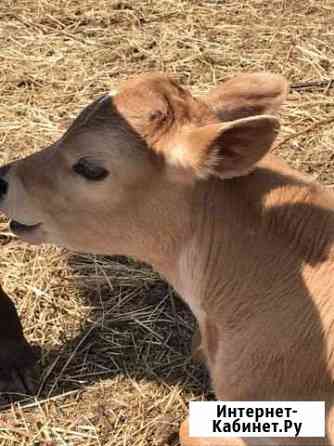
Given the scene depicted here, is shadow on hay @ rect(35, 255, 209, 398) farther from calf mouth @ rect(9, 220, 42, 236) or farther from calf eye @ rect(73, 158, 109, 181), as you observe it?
calf eye @ rect(73, 158, 109, 181)

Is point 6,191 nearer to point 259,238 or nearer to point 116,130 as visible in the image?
point 116,130

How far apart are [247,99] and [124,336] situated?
1.75 m

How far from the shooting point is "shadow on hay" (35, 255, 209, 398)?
167 inches

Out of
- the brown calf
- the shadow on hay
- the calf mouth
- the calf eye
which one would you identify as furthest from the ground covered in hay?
the calf eye

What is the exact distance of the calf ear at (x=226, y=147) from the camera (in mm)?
2750

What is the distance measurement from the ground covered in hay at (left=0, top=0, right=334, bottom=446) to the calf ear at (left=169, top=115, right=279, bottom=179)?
5.52 ft

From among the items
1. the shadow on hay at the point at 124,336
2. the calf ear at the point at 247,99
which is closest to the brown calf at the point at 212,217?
the calf ear at the point at 247,99

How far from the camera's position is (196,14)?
714cm

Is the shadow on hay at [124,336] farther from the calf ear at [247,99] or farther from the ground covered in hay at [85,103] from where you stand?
the calf ear at [247,99]

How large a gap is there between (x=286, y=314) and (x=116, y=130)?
1069 millimetres

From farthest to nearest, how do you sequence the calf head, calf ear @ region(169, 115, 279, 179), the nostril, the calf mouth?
the calf mouth
the nostril
the calf head
calf ear @ region(169, 115, 279, 179)

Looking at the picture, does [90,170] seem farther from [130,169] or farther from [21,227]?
[21,227]

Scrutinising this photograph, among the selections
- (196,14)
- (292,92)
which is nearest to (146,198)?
(292,92)

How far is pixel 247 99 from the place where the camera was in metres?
3.39
